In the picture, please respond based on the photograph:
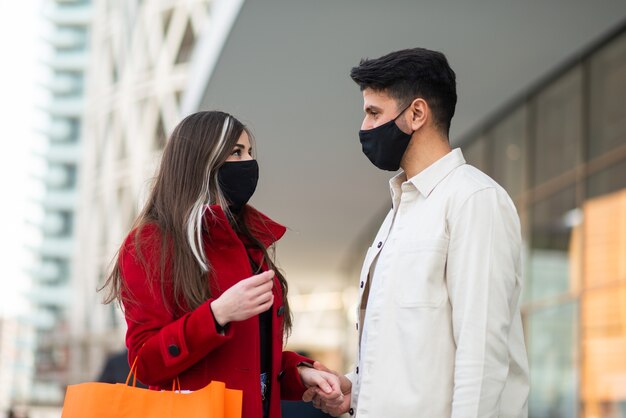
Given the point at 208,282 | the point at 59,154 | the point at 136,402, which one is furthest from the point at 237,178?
the point at 59,154

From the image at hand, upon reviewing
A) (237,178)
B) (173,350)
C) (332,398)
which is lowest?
(332,398)

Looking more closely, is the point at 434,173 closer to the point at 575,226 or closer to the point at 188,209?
the point at 188,209

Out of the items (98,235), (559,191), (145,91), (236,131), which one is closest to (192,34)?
(145,91)

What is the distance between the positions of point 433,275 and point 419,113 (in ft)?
2.08

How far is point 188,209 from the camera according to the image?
360 centimetres

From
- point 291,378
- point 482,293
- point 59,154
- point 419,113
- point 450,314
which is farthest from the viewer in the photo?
point 59,154

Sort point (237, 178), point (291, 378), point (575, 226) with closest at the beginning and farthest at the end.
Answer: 1. point (237, 178)
2. point (291, 378)
3. point (575, 226)

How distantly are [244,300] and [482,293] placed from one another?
81 cm

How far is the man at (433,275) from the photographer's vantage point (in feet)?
10.2

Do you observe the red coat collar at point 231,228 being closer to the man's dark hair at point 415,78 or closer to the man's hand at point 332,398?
the man's hand at point 332,398

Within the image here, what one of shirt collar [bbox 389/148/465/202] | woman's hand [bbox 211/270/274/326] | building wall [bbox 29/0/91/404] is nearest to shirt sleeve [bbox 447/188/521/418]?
shirt collar [bbox 389/148/465/202]

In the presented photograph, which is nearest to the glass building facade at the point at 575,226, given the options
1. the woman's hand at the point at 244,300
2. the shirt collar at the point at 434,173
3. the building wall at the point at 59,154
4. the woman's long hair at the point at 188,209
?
the shirt collar at the point at 434,173

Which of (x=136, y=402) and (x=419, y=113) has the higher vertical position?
(x=419, y=113)

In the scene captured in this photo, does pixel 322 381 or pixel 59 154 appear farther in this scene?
pixel 59 154
